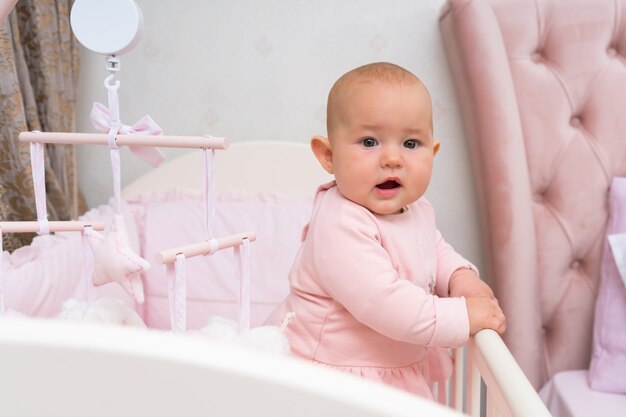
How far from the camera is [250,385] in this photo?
0.29 m

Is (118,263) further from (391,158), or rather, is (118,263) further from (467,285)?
(467,285)

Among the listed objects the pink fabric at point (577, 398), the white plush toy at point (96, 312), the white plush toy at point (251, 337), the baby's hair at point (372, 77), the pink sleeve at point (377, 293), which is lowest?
the pink fabric at point (577, 398)

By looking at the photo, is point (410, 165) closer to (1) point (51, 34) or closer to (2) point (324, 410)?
(2) point (324, 410)

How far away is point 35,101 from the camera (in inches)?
53.3

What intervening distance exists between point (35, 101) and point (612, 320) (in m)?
1.33

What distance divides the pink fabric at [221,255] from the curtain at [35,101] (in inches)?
8.0

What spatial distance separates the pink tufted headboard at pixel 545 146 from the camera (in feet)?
4.31

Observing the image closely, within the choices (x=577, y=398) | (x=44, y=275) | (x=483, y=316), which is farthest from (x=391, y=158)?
(x=577, y=398)

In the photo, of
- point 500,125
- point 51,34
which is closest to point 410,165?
point 500,125

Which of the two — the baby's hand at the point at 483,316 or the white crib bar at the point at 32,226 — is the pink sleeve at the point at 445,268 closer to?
the baby's hand at the point at 483,316

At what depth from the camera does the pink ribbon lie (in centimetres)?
78

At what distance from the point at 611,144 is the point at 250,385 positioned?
4.23ft

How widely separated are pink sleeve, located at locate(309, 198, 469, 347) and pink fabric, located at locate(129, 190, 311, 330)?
540 millimetres

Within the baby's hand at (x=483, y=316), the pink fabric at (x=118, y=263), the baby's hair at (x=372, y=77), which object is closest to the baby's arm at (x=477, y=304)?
the baby's hand at (x=483, y=316)
